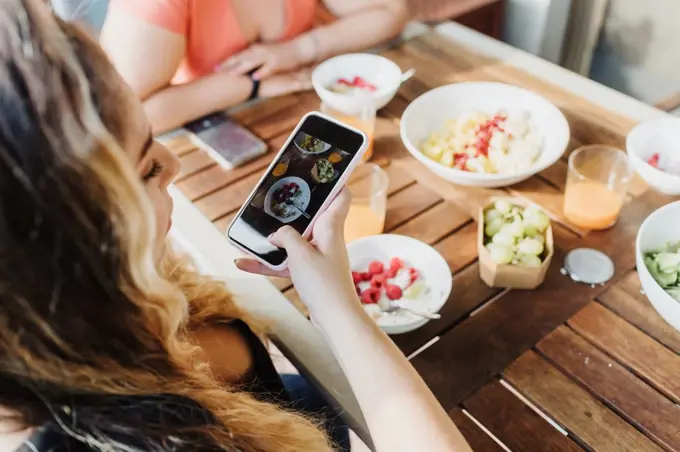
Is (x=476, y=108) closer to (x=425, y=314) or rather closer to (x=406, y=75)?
(x=406, y=75)

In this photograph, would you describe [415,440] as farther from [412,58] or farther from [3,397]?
[412,58]

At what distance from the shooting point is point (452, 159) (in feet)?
3.53

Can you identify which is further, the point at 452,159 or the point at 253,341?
the point at 452,159

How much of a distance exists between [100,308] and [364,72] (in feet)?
3.04

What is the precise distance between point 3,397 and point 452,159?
2.48ft

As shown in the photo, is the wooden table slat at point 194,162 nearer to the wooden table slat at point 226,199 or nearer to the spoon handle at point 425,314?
the wooden table slat at point 226,199

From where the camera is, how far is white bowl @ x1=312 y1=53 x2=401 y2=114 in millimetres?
1232

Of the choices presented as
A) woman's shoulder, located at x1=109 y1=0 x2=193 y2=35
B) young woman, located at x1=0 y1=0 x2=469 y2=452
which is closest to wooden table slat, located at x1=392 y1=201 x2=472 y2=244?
young woman, located at x1=0 y1=0 x2=469 y2=452

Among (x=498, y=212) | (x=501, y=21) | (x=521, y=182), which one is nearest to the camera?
(x=498, y=212)

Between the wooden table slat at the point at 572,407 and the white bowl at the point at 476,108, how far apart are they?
0.34 metres

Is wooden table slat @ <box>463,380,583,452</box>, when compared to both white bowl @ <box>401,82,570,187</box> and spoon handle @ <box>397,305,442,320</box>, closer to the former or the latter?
spoon handle @ <box>397,305,442,320</box>

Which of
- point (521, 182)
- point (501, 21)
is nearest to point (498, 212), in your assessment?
point (521, 182)

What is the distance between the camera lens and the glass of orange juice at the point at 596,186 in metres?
0.96

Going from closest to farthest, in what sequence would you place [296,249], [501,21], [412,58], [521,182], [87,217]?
[87,217]
[296,249]
[521,182]
[412,58]
[501,21]
